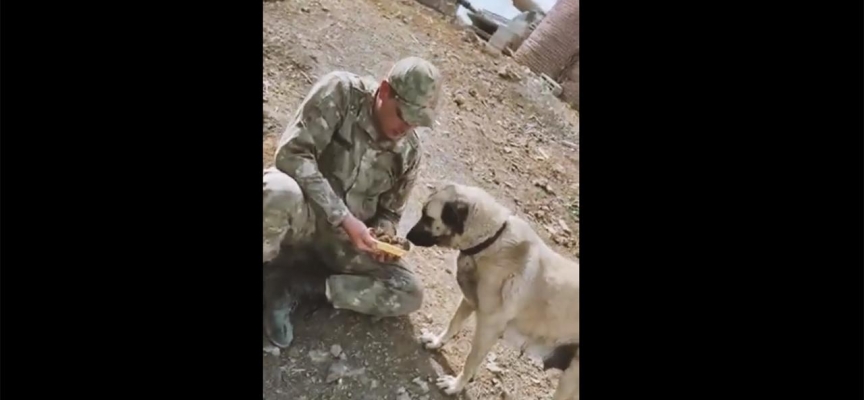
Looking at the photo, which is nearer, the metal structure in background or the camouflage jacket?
the camouflage jacket

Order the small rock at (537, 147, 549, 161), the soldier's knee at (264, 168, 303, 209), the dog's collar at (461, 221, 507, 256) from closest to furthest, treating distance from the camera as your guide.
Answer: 1. the soldier's knee at (264, 168, 303, 209)
2. the dog's collar at (461, 221, 507, 256)
3. the small rock at (537, 147, 549, 161)

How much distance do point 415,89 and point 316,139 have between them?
0.25 m

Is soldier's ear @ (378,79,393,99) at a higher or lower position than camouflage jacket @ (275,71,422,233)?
higher

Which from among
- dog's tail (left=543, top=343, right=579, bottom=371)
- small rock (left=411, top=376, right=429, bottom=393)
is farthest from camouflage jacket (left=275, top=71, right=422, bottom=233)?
dog's tail (left=543, top=343, right=579, bottom=371)

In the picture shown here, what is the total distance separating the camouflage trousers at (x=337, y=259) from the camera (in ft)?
5.90

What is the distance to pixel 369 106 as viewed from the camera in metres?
1.87

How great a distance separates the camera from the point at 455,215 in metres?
1.88

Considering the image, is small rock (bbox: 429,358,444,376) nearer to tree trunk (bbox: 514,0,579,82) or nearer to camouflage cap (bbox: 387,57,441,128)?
camouflage cap (bbox: 387,57,441,128)

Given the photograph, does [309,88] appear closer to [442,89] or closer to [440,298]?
[442,89]

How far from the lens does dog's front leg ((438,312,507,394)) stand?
1.90m

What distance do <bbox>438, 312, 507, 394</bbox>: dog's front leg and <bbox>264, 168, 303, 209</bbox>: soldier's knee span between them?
0.50m

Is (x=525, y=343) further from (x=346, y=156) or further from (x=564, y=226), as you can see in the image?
(x=346, y=156)

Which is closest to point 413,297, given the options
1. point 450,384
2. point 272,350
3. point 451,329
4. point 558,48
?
point 451,329

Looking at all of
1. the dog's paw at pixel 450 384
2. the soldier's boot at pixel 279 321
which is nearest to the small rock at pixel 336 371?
the soldier's boot at pixel 279 321
